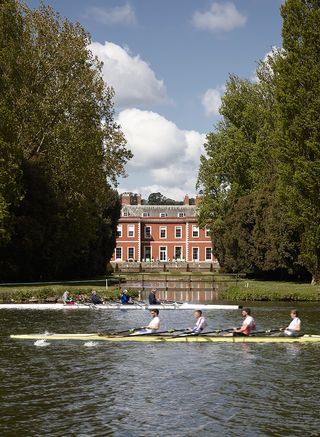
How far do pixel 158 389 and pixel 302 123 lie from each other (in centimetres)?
3636

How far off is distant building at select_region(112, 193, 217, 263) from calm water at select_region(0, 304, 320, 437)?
92786mm

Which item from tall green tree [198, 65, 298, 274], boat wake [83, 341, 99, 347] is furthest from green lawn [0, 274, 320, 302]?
boat wake [83, 341, 99, 347]

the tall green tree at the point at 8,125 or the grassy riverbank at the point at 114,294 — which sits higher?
the tall green tree at the point at 8,125

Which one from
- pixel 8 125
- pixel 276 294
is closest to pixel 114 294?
pixel 276 294

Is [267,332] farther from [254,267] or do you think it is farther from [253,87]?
[253,87]

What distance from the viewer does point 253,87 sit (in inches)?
2894

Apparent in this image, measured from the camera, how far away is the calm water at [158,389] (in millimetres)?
14977

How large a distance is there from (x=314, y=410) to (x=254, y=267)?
2000 inches

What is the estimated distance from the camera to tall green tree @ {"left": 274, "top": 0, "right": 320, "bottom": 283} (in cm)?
5003

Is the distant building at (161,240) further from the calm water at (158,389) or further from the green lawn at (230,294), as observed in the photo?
the calm water at (158,389)

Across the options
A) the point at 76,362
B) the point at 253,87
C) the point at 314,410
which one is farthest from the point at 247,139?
the point at 314,410

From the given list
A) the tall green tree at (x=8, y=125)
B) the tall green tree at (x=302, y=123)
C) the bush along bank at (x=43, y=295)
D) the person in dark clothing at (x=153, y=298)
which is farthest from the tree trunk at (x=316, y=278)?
the tall green tree at (x=8, y=125)

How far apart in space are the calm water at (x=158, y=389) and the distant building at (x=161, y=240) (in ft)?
304

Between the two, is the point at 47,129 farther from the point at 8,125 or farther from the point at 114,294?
the point at 114,294
